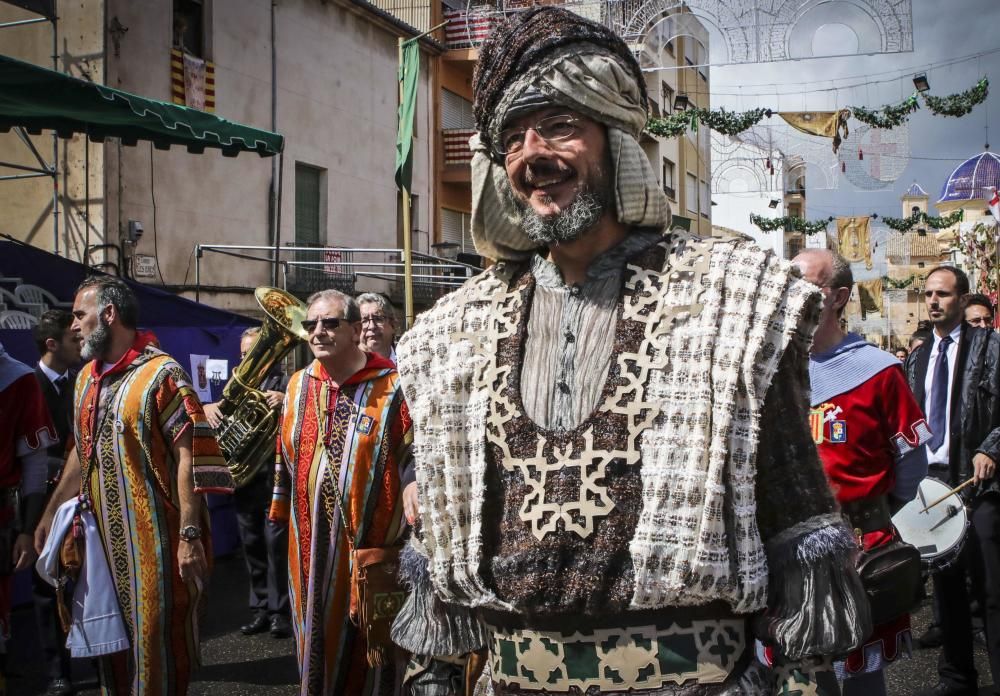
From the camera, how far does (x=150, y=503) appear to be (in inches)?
183

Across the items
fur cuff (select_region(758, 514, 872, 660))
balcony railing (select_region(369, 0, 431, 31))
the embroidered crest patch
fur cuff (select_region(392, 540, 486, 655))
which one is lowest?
fur cuff (select_region(392, 540, 486, 655))

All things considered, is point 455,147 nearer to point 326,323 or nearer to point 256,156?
point 256,156

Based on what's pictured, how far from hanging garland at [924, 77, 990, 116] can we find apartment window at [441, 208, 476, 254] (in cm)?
1176

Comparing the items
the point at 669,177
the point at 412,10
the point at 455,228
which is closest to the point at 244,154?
the point at 455,228

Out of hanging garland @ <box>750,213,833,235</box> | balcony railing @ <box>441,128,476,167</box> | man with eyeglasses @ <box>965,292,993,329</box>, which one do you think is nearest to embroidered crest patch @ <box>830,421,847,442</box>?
man with eyeglasses @ <box>965,292,993,329</box>

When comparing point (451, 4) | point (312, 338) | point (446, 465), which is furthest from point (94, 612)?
point (451, 4)

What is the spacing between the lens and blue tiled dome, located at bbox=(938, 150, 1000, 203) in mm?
28391

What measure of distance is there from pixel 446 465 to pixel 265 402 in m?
5.27

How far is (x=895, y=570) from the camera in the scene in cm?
324

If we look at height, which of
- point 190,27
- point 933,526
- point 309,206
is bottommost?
point 933,526

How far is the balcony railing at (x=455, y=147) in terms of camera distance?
23625 millimetres

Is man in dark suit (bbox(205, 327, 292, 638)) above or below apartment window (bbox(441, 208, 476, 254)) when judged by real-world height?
below

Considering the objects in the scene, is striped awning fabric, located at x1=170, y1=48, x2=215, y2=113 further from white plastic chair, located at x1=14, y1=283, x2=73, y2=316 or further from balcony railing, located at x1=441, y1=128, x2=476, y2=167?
balcony railing, located at x1=441, y1=128, x2=476, y2=167

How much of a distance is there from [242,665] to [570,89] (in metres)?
5.45
